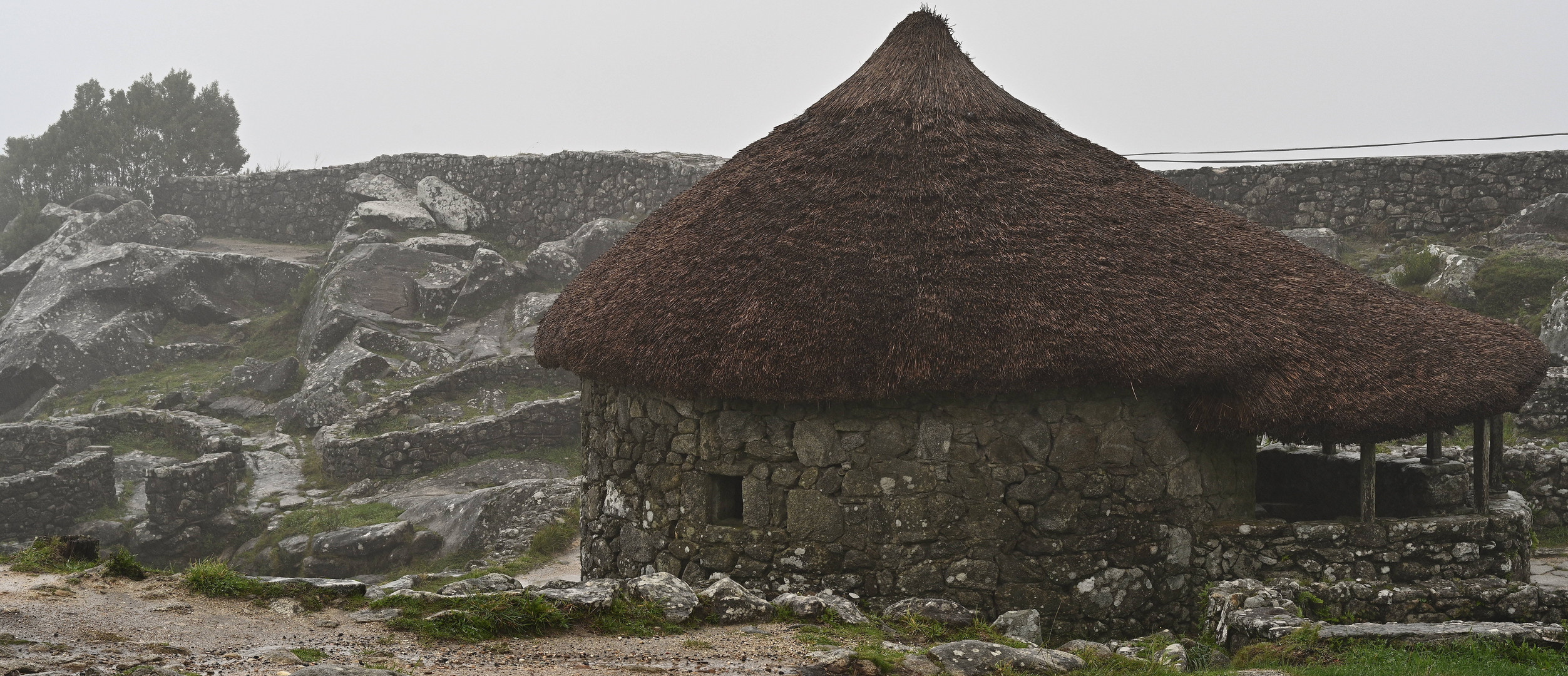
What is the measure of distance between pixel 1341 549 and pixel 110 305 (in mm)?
27063

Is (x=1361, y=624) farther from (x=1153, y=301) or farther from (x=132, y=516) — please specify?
(x=132, y=516)

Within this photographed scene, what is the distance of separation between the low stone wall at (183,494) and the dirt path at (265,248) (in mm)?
12716

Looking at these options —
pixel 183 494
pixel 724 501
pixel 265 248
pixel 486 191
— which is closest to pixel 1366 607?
pixel 724 501

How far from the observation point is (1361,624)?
741 centimetres

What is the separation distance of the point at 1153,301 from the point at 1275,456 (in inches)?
161

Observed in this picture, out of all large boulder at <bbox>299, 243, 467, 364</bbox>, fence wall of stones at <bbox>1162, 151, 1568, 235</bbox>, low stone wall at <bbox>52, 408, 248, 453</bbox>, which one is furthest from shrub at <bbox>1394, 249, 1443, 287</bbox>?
low stone wall at <bbox>52, 408, 248, 453</bbox>

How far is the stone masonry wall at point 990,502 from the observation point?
360 inches

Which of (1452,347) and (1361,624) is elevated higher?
(1452,347)

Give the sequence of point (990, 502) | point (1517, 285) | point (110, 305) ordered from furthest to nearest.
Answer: point (110, 305)
point (1517, 285)
point (990, 502)

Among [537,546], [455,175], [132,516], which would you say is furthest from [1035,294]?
[455,175]

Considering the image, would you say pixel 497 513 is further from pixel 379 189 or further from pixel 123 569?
pixel 379 189

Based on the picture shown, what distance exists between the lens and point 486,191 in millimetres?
30484

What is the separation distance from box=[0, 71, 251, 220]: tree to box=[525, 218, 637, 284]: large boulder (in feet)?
50.6

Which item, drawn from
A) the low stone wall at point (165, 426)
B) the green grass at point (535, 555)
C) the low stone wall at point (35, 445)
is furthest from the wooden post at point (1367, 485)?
the low stone wall at point (35, 445)
